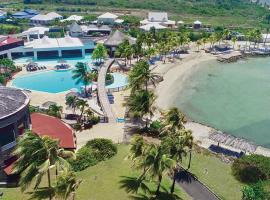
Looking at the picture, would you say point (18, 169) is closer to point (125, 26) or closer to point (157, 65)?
point (157, 65)

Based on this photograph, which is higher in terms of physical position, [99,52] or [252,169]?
[99,52]

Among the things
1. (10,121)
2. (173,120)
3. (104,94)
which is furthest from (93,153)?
(104,94)

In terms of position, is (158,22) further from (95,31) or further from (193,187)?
(193,187)

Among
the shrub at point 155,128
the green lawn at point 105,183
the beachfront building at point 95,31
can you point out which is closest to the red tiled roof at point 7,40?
the beachfront building at point 95,31

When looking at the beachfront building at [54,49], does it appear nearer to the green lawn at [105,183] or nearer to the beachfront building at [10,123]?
the beachfront building at [10,123]

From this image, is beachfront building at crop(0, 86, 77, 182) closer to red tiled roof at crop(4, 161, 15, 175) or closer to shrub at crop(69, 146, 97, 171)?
red tiled roof at crop(4, 161, 15, 175)

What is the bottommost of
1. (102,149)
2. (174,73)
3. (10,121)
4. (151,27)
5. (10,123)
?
(174,73)
